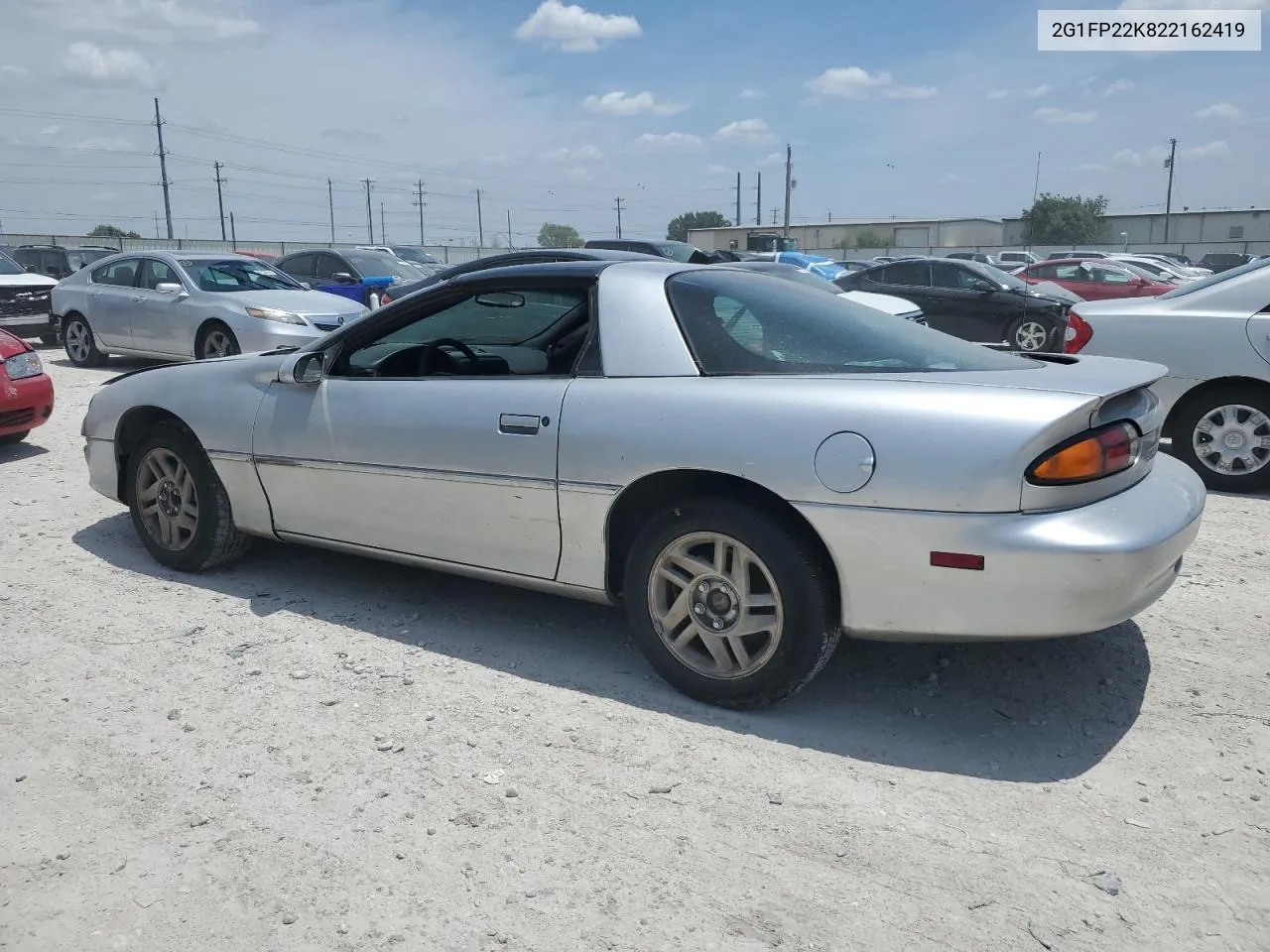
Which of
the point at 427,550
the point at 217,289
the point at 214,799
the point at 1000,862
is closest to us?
the point at 1000,862

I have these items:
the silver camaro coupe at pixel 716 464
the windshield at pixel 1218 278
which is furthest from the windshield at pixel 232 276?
the windshield at pixel 1218 278

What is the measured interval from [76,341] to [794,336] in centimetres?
1218

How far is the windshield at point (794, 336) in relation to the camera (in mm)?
3328

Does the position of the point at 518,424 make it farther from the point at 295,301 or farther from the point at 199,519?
the point at 295,301

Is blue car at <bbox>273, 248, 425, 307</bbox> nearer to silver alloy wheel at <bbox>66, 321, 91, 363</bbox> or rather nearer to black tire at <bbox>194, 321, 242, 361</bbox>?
silver alloy wheel at <bbox>66, 321, 91, 363</bbox>

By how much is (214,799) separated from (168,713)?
649 mm

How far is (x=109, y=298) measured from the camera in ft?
40.2

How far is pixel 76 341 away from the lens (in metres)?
12.8

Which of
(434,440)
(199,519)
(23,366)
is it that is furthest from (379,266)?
(434,440)

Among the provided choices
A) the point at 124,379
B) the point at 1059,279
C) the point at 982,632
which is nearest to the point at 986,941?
the point at 982,632

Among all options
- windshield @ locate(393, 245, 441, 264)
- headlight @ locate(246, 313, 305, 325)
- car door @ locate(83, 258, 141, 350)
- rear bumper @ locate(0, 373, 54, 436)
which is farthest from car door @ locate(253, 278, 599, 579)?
windshield @ locate(393, 245, 441, 264)

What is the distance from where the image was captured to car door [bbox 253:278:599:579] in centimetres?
362

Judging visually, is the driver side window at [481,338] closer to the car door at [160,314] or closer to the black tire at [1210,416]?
the black tire at [1210,416]

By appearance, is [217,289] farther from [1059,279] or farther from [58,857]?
[1059,279]
